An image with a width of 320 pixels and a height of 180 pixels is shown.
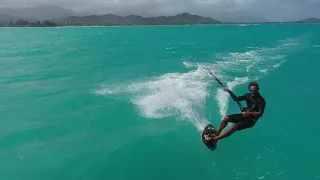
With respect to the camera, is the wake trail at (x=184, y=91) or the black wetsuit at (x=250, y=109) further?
the wake trail at (x=184, y=91)

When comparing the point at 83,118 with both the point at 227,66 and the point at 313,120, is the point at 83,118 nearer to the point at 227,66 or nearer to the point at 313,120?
the point at 313,120

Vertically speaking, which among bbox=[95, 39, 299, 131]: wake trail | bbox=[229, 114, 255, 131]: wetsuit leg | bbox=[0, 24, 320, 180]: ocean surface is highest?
bbox=[229, 114, 255, 131]: wetsuit leg

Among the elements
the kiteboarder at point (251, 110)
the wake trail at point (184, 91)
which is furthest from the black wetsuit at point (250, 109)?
the wake trail at point (184, 91)

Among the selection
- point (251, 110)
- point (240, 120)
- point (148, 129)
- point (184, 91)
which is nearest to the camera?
point (251, 110)

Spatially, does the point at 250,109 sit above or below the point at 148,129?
above

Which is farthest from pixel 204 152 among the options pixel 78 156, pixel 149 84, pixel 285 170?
pixel 149 84

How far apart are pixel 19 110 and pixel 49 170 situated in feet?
20.3

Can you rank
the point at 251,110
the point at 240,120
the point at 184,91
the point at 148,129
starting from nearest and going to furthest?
the point at 251,110 → the point at 240,120 → the point at 148,129 → the point at 184,91

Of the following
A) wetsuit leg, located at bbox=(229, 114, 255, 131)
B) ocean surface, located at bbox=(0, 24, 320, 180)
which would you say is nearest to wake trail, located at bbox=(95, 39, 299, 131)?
ocean surface, located at bbox=(0, 24, 320, 180)

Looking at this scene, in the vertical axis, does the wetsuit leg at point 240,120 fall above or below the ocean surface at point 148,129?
above

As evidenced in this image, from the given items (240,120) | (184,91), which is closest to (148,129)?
(240,120)

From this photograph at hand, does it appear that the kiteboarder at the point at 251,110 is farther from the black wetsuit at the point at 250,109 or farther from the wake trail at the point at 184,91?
the wake trail at the point at 184,91

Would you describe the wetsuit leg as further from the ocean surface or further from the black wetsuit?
the ocean surface

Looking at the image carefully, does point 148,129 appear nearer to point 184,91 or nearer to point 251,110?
point 251,110
